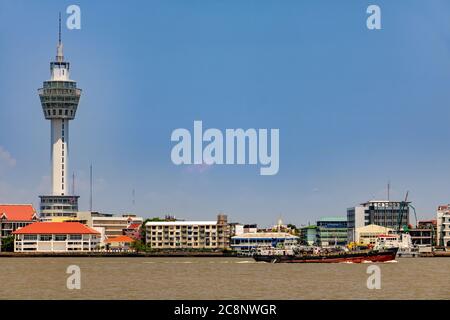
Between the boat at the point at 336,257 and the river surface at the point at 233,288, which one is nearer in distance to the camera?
the river surface at the point at 233,288

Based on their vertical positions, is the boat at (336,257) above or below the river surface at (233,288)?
below

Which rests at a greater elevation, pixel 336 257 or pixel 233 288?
pixel 233 288

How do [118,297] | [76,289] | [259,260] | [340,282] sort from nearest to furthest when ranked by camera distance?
[118,297]
[76,289]
[340,282]
[259,260]

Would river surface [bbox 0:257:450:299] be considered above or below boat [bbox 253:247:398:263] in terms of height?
above

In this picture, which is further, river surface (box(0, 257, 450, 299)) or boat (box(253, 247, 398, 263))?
boat (box(253, 247, 398, 263))

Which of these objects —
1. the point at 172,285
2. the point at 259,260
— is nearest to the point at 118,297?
the point at 172,285

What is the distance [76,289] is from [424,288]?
30793 mm

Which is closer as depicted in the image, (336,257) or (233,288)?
(233,288)
